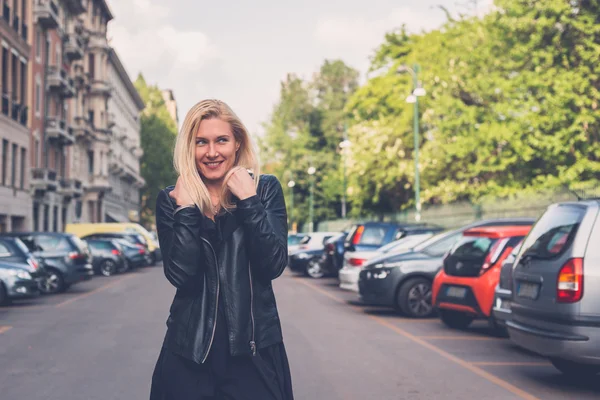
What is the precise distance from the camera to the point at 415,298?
1578 cm

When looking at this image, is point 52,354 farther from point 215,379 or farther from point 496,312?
point 215,379

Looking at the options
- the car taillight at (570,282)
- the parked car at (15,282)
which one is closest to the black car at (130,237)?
the parked car at (15,282)

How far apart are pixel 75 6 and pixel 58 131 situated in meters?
11.1

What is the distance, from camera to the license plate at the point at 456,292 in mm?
12733

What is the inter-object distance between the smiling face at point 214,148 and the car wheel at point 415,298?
1263 cm

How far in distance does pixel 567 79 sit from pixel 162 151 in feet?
246

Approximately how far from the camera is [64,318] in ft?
51.7

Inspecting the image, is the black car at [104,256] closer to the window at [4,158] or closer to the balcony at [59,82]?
the window at [4,158]

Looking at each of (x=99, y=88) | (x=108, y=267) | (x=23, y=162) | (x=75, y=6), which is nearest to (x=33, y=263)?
(x=108, y=267)

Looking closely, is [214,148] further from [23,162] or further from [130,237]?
[23,162]

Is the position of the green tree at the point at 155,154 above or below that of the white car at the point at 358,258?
above

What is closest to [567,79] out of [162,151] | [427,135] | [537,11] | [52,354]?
[537,11]

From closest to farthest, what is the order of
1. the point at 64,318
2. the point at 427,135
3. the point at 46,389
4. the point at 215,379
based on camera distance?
the point at 215,379 → the point at 46,389 → the point at 64,318 → the point at 427,135

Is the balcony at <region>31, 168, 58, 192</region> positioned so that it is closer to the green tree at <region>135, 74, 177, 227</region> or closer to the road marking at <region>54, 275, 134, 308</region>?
the road marking at <region>54, 275, 134, 308</region>
